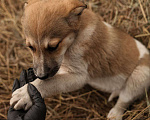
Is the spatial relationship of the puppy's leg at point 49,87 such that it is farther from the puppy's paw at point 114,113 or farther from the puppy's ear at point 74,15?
the puppy's paw at point 114,113

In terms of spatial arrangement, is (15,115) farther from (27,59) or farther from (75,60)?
(27,59)

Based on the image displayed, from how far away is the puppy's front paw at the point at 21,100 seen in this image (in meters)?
2.70

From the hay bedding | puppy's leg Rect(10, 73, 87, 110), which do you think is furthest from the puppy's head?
the hay bedding

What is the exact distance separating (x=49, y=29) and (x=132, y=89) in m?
2.12

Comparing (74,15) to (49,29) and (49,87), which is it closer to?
(49,29)

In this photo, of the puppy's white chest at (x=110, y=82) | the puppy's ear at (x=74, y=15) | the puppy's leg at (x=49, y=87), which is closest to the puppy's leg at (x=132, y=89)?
the puppy's white chest at (x=110, y=82)

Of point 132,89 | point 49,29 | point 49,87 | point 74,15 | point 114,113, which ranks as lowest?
point 114,113

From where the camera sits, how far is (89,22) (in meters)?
2.91

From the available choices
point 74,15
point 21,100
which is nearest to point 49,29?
point 74,15

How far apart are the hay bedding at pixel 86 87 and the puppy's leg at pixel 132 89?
0.18 metres

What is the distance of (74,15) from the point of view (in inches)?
101

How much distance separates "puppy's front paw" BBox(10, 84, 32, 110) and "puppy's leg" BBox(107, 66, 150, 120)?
60.9 inches

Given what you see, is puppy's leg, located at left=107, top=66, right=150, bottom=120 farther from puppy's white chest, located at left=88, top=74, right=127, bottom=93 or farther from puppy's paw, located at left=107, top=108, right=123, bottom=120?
puppy's white chest, located at left=88, top=74, right=127, bottom=93

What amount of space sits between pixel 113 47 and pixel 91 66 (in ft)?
1.68
